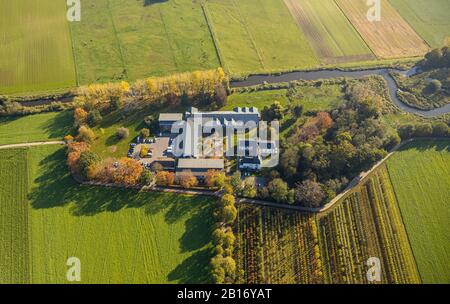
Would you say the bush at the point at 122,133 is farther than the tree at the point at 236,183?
Yes

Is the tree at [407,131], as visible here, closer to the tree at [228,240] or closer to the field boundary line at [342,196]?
the field boundary line at [342,196]

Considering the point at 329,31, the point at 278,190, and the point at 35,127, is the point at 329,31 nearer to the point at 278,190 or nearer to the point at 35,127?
the point at 278,190

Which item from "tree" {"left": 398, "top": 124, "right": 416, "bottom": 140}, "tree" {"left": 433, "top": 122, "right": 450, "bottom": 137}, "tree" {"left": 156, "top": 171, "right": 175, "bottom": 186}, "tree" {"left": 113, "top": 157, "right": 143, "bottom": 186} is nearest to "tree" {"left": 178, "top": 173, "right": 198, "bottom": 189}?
"tree" {"left": 156, "top": 171, "right": 175, "bottom": 186}

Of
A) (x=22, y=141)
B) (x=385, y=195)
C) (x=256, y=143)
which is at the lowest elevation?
(x=385, y=195)

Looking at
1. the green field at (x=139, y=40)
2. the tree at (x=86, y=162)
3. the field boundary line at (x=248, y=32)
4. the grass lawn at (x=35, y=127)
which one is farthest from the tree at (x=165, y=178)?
the field boundary line at (x=248, y=32)

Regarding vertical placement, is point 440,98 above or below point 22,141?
above

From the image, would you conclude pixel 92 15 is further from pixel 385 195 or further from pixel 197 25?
pixel 385 195

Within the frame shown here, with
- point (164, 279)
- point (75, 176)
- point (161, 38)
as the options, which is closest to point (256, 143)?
point (164, 279)
